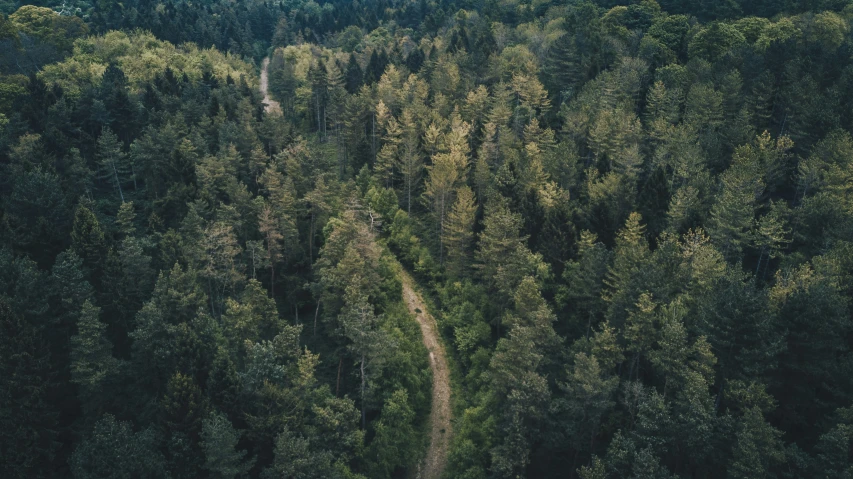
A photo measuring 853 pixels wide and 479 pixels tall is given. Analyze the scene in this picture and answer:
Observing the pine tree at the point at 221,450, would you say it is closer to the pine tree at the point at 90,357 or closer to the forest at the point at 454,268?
the forest at the point at 454,268

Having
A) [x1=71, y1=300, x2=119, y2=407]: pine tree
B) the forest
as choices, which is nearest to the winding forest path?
the forest

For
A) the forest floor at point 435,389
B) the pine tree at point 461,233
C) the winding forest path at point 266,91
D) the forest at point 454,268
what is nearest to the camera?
the forest at point 454,268

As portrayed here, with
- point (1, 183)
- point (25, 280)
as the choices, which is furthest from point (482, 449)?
point (1, 183)

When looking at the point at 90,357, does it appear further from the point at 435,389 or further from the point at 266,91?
the point at 266,91

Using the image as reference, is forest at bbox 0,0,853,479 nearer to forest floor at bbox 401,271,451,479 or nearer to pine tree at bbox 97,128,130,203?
forest floor at bbox 401,271,451,479

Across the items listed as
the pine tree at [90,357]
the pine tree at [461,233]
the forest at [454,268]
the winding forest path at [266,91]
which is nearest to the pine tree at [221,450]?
the forest at [454,268]
